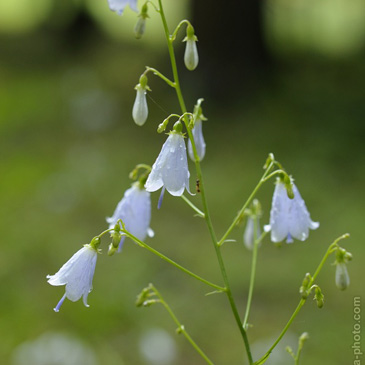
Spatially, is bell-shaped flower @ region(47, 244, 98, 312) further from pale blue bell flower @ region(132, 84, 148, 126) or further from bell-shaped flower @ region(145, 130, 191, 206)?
pale blue bell flower @ region(132, 84, 148, 126)

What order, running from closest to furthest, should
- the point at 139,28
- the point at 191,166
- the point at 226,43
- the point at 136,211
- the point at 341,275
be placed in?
1. the point at 139,28
2. the point at 341,275
3. the point at 136,211
4. the point at 191,166
5. the point at 226,43

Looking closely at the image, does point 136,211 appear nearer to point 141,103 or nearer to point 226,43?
point 141,103

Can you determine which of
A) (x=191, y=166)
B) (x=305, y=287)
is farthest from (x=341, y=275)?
(x=191, y=166)

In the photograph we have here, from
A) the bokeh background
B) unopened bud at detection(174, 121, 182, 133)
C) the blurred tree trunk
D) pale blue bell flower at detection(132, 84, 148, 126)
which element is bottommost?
the bokeh background

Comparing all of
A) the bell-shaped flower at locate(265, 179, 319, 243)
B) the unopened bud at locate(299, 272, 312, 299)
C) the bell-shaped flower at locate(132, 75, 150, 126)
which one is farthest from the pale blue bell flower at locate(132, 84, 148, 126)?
the unopened bud at locate(299, 272, 312, 299)

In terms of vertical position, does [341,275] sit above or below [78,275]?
below
